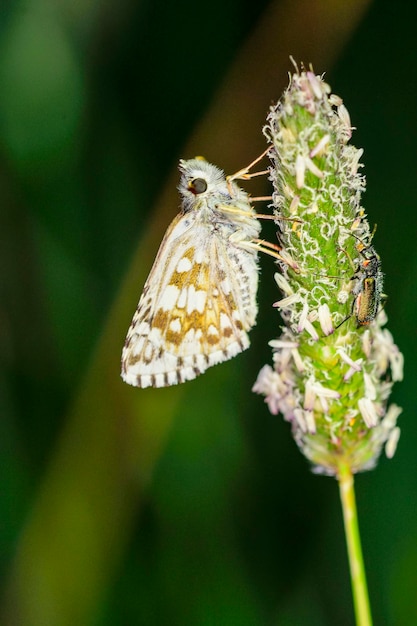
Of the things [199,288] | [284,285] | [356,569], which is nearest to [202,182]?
[199,288]

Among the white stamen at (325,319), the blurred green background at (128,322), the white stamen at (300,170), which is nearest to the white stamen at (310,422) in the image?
the white stamen at (325,319)

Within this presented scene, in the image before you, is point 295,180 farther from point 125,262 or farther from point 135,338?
point 125,262

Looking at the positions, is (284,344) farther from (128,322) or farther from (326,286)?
(128,322)

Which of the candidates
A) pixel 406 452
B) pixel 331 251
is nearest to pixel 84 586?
pixel 406 452

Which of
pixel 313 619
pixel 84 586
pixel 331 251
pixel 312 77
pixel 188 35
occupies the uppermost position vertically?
pixel 188 35

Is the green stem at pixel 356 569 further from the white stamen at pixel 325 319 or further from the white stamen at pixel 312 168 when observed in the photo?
the white stamen at pixel 312 168

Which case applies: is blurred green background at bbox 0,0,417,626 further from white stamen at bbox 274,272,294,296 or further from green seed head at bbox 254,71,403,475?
white stamen at bbox 274,272,294,296
